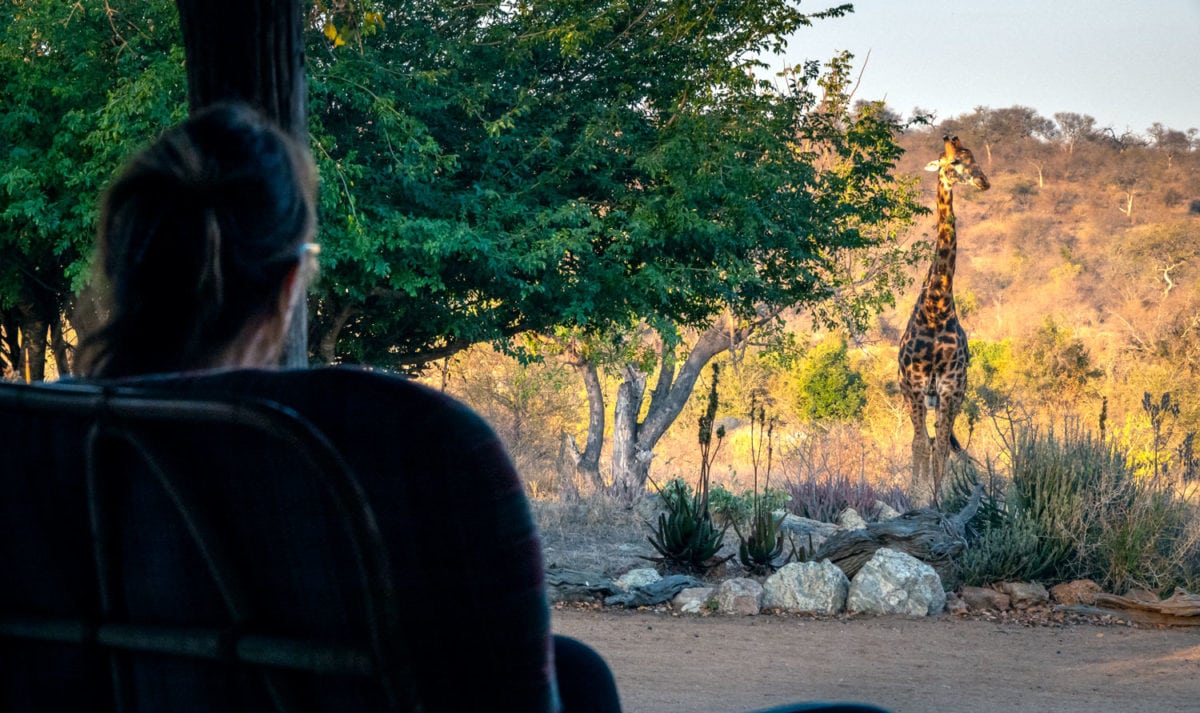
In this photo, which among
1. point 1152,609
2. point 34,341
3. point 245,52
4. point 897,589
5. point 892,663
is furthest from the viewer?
point 34,341

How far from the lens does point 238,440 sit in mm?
877

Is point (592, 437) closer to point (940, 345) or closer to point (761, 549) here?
point (940, 345)

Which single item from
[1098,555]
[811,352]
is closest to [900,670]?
[1098,555]

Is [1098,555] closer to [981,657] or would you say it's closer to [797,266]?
[981,657]

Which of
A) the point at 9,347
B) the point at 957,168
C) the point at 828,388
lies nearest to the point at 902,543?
the point at 957,168

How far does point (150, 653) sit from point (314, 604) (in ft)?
0.55

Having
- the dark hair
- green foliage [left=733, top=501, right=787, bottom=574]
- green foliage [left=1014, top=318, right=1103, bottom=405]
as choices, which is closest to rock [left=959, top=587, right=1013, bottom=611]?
green foliage [left=733, top=501, right=787, bottom=574]

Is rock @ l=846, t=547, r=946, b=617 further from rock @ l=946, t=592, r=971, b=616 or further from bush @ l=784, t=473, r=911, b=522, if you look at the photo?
bush @ l=784, t=473, r=911, b=522

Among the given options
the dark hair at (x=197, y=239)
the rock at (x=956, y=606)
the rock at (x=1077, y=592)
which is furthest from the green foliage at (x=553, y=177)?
the dark hair at (x=197, y=239)

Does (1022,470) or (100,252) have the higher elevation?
(100,252)

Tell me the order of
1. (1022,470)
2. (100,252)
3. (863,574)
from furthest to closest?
(1022,470) < (863,574) < (100,252)

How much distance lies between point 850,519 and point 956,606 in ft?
12.3

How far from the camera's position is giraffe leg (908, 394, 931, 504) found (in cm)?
1148

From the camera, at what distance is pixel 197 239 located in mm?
1061
